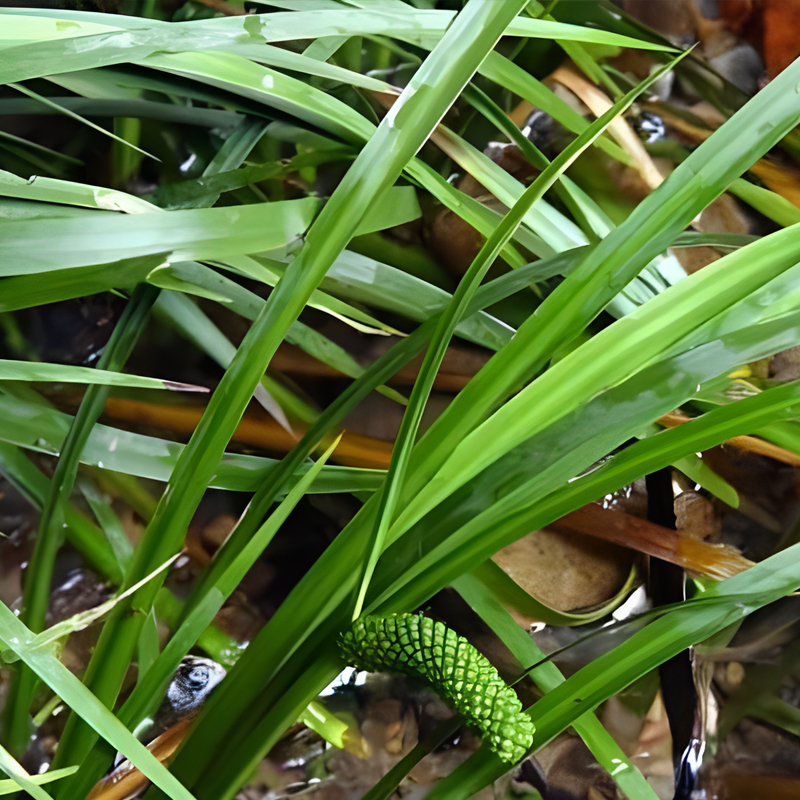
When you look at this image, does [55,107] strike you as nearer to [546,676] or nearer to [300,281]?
[300,281]

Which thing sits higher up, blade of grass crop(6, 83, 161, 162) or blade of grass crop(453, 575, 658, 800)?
blade of grass crop(6, 83, 161, 162)

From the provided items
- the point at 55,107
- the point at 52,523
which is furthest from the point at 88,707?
the point at 55,107

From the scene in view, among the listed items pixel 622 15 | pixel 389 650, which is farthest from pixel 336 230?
pixel 622 15

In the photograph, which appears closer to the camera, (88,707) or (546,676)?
(88,707)

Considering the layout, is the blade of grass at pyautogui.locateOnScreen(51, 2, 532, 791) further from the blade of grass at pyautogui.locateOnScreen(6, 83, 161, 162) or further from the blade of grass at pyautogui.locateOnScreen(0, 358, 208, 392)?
the blade of grass at pyautogui.locateOnScreen(6, 83, 161, 162)

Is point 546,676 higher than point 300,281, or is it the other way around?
point 300,281

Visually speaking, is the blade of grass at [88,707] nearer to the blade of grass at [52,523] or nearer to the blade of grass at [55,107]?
the blade of grass at [52,523]

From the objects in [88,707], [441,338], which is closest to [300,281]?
[441,338]

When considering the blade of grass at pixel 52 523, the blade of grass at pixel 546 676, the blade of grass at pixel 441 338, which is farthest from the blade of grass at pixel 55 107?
the blade of grass at pixel 546 676

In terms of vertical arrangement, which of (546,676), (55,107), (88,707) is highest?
(55,107)

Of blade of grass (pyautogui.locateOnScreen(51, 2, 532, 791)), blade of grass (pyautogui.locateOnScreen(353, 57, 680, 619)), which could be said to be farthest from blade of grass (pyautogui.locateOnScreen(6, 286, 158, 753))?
blade of grass (pyautogui.locateOnScreen(353, 57, 680, 619))

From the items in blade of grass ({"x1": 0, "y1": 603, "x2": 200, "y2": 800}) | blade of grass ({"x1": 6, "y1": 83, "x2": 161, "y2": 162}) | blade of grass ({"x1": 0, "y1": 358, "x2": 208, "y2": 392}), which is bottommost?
blade of grass ({"x1": 0, "y1": 603, "x2": 200, "y2": 800})

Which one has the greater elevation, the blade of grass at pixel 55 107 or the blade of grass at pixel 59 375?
the blade of grass at pixel 55 107
